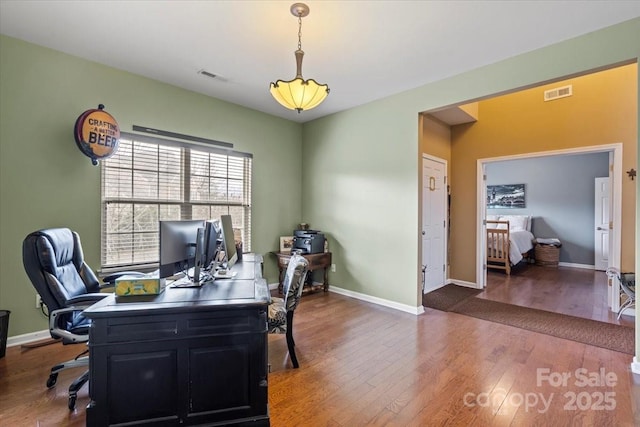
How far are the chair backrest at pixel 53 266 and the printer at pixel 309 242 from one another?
2742 millimetres

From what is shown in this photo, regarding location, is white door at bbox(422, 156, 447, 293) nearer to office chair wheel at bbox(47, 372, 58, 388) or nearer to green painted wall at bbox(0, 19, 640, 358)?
green painted wall at bbox(0, 19, 640, 358)

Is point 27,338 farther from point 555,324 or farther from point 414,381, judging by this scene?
point 555,324

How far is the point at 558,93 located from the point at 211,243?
16.8 feet

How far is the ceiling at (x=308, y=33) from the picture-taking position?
2.26m

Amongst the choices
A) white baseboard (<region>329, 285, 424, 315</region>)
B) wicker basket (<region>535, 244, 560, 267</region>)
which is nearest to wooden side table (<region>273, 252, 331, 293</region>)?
white baseboard (<region>329, 285, 424, 315</region>)

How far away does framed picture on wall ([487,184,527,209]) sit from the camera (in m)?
7.83

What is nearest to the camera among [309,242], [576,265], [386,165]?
[386,165]

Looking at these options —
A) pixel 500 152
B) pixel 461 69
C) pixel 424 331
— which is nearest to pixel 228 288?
pixel 424 331

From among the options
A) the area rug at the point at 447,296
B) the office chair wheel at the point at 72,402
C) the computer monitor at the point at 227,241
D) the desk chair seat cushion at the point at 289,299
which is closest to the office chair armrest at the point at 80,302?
the office chair wheel at the point at 72,402

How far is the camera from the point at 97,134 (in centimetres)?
294

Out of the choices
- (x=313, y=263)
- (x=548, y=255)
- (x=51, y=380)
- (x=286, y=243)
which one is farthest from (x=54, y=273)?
(x=548, y=255)

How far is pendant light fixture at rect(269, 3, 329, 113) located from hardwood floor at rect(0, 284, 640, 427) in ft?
7.14

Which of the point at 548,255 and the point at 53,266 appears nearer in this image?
the point at 53,266

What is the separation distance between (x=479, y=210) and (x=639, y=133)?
260cm
